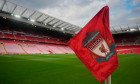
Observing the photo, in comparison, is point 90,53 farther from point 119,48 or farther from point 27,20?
point 119,48

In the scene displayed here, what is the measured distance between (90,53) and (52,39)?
4311 cm

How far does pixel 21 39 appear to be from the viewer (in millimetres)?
31344

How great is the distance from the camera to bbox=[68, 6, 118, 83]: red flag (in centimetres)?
120

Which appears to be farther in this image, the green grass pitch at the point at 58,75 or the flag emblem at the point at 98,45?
the green grass pitch at the point at 58,75

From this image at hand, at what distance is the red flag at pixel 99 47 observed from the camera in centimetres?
120

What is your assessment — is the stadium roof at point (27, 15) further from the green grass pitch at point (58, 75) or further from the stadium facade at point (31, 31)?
the green grass pitch at point (58, 75)

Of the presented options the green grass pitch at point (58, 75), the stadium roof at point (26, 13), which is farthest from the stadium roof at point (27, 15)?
the green grass pitch at point (58, 75)

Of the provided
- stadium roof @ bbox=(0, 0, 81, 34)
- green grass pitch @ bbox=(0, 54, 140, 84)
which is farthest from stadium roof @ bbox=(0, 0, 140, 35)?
green grass pitch @ bbox=(0, 54, 140, 84)

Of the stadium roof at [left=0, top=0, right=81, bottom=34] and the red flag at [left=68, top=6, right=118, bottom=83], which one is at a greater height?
the stadium roof at [left=0, top=0, right=81, bottom=34]

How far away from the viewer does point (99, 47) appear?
129 centimetres

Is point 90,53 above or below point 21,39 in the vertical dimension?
above

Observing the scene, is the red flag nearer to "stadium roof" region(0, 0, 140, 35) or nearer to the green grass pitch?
the green grass pitch

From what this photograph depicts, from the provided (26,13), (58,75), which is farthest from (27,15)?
(58,75)

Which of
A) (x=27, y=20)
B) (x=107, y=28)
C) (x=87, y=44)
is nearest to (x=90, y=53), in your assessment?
(x=87, y=44)
